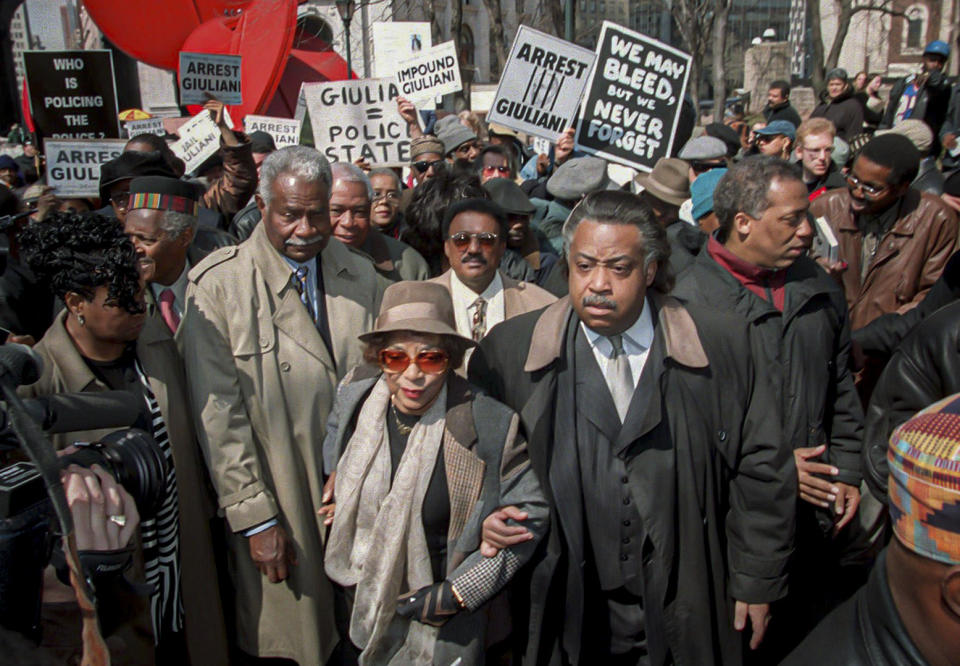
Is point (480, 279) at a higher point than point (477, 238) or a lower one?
lower

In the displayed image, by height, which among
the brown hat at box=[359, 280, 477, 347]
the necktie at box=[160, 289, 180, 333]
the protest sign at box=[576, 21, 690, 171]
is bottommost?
the necktie at box=[160, 289, 180, 333]

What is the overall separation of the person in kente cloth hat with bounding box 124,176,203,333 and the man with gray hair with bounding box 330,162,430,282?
0.81 meters

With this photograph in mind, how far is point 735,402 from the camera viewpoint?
268cm

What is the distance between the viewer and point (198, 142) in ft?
21.3

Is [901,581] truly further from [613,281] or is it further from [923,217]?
[923,217]

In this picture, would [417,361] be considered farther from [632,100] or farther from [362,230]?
[632,100]

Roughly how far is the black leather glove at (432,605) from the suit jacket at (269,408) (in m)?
0.71

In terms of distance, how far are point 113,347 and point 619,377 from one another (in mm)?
1664

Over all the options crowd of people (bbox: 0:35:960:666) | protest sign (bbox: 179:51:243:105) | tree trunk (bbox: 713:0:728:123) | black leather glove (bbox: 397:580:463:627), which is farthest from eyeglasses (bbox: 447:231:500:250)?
tree trunk (bbox: 713:0:728:123)

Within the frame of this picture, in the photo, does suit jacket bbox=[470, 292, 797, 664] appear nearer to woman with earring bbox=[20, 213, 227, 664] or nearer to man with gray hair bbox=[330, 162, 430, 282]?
woman with earring bbox=[20, 213, 227, 664]

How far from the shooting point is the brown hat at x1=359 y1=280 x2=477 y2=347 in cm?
263

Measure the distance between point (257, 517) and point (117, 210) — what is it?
2035 millimetres

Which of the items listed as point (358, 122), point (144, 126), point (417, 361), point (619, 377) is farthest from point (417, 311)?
point (144, 126)

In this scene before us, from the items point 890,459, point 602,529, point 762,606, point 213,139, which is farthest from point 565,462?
point 213,139
